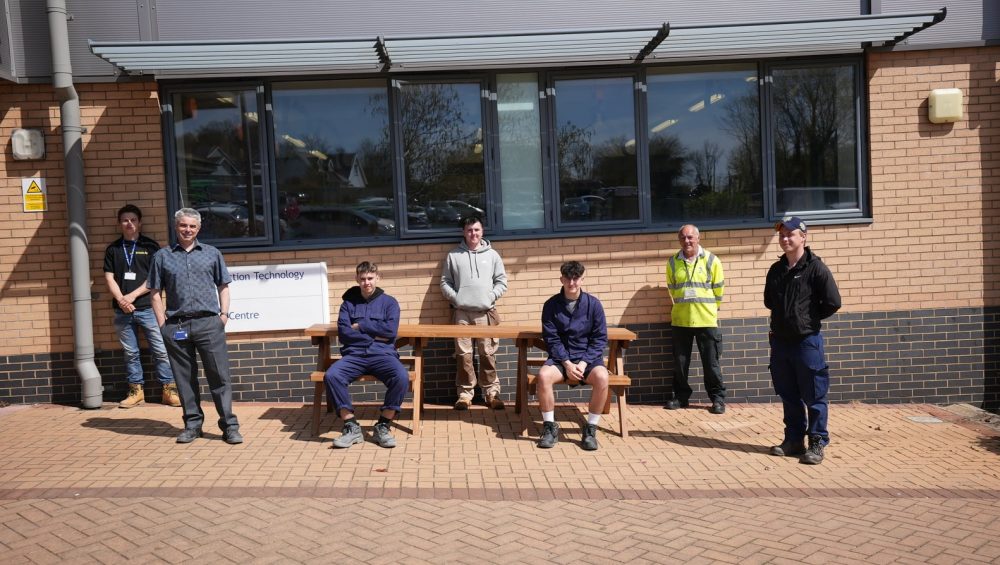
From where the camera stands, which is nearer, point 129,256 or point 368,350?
point 368,350

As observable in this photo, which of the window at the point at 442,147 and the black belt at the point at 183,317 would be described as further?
the window at the point at 442,147

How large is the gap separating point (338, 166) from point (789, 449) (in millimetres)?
4962

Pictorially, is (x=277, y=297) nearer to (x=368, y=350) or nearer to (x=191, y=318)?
(x=191, y=318)

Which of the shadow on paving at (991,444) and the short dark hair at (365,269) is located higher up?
the short dark hair at (365,269)

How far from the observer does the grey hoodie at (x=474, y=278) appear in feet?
28.0

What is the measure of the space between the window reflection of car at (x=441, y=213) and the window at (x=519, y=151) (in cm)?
1

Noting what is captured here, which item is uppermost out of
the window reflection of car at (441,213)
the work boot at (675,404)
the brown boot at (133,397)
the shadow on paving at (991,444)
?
the window reflection of car at (441,213)

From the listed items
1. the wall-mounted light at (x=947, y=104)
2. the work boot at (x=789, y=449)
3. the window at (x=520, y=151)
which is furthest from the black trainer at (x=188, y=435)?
the wall-mounted light at (x=947, y=104)

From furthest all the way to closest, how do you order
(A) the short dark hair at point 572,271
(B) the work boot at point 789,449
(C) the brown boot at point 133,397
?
(C) the brown boot at point 133,397
(A) the short dark hair at point 572,271
(B) the work boot at point 789,449

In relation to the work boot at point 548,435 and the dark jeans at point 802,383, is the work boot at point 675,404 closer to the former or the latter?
the dark jeans at point 802,383

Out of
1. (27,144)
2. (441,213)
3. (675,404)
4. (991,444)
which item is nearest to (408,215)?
(441,213)

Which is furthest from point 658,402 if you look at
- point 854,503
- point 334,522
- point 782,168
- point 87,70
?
point 87,70

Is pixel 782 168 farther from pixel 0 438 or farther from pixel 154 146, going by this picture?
pixel 0 438

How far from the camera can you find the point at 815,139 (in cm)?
919
